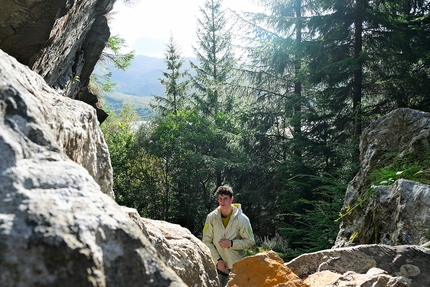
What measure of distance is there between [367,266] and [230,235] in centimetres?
192

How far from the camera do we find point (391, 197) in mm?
3906

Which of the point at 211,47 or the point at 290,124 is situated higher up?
the point at 211,47

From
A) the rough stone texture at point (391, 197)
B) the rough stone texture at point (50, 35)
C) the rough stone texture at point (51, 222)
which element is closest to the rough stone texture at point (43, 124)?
the rough stone texture at point (51, 222)

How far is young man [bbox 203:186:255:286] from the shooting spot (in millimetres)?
4227

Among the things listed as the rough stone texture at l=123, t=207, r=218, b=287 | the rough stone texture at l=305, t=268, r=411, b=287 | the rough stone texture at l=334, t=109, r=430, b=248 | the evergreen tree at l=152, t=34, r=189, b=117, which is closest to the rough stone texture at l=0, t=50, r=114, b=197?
the rough stone texture at l=123, t=207, r=218, b=287

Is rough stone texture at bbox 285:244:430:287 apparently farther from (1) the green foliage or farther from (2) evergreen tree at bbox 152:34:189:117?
(2) evergreen tree at bbox 152:34:189:117

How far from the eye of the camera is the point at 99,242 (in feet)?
3.04

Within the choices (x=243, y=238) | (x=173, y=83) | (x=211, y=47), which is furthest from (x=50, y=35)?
(x=173, y=83)

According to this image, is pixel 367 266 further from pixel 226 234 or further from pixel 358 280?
pixel 226 234

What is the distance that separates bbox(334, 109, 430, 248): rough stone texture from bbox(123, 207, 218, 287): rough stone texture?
176 cm

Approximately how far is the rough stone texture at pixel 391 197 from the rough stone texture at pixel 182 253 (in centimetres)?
176

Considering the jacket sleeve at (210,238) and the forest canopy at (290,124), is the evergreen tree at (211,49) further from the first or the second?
the jacket sleeve at (210,238)

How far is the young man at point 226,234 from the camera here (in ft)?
13.9

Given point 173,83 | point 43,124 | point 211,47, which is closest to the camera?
point 43,124
